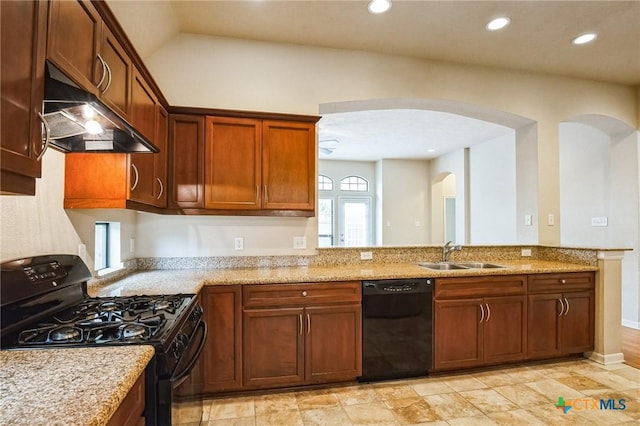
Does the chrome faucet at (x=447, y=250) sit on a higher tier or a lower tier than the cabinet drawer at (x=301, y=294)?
higher

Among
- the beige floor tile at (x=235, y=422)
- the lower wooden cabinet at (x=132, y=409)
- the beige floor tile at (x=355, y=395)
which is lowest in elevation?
the beige floor tile at (x=235, y=422)

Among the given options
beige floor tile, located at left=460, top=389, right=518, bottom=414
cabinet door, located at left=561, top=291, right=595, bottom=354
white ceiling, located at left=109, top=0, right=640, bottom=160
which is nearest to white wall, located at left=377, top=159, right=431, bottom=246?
white ceiling, located at left=109, top=0, right=640, bottom=160

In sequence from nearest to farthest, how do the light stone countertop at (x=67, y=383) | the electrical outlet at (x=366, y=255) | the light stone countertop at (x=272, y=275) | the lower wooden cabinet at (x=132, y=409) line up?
the light stone countertop at (x=67, y=383)
the lower wooden cabinet at (x=132, y=409)
the light stone countertop at (x=272, y=275)
the electrical outlet at (x=366, y=255)

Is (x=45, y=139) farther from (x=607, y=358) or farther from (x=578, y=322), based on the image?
(x=607, y=358)

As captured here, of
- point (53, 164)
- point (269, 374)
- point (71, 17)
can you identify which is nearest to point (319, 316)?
point (269, 374)

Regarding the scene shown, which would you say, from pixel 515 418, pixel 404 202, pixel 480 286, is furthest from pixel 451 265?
pixel 404 202

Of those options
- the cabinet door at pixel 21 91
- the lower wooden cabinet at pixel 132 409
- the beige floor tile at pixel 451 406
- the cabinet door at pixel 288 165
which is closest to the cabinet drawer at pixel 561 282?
the beige floor tile at pixel 451 406

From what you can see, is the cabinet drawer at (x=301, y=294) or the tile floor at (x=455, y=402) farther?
the cabinet drawer at (x=301, y=294)

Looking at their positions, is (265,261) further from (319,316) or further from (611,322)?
(611,322)

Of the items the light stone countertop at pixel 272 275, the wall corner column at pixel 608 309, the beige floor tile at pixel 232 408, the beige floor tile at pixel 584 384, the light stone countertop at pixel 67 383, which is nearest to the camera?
the light stone countertop at pixel 67 383

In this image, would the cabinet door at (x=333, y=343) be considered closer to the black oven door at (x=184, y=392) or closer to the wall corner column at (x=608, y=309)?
the black oven door at (x=184, y=392)

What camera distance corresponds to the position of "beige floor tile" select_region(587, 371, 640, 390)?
266 centimetres

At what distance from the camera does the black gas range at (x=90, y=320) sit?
49.6 inches

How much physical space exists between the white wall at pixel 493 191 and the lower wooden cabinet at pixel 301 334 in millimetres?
4229
